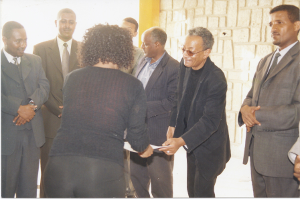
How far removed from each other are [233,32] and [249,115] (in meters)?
2.62

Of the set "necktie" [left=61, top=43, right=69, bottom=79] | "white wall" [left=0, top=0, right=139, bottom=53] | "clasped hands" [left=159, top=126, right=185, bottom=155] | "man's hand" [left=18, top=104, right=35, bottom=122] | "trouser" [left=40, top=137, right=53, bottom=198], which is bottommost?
"trouser" [left=40, top=137, right=53, bottom=198]

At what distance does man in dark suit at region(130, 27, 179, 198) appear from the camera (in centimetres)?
297

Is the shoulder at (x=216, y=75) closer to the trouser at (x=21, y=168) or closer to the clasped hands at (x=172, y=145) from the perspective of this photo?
the clasped hands at (x=172, y=145)

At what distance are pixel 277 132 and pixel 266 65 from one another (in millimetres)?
615

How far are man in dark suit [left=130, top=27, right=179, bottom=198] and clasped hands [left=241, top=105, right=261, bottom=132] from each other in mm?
734

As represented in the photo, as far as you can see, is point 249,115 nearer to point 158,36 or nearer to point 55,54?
point 158,36

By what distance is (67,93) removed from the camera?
172 centimetres

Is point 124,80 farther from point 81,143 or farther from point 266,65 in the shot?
point 266,65

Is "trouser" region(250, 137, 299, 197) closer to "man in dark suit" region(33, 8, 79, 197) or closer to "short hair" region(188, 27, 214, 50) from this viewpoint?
"short hair" region(188, 27, 214, 50)

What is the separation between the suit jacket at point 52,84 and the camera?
120 inches

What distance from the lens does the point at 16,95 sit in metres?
2.66

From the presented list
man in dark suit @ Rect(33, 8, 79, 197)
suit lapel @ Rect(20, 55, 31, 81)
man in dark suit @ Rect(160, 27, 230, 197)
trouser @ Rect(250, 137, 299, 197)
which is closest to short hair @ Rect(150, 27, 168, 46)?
man in dark suit @ Rect(160, 27, 230, 197)

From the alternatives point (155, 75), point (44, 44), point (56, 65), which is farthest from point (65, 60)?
point (155, 75)

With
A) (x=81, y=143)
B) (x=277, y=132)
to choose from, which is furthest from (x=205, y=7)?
(x=81, y=143)
